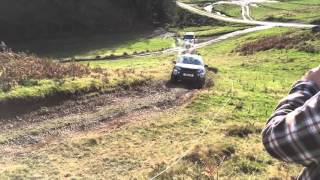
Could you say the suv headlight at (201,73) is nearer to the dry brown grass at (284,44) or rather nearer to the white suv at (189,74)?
the white suv at (189,74)

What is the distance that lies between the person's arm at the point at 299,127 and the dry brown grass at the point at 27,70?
19.3 meters

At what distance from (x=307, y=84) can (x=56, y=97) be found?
19.8m

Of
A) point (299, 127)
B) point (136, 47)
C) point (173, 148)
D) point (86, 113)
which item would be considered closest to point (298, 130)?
point (299, 127)

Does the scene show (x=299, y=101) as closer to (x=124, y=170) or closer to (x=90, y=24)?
(x=124, y=170)

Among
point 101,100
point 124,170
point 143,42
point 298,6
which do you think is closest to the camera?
point 124,170

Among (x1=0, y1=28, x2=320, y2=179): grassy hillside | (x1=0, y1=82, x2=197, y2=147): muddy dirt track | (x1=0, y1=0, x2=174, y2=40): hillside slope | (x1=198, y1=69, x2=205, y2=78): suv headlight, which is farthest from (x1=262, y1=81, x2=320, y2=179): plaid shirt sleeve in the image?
(x1=0, y1=0, x2=174, y2=40): hillside slope

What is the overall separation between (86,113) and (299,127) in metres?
19.0

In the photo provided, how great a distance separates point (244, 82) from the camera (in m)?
35.3

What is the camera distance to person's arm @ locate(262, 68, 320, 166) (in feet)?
8.96

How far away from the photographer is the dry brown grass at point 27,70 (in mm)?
22672

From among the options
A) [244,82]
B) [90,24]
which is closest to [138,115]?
[244,82]

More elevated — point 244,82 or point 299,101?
point 299,101

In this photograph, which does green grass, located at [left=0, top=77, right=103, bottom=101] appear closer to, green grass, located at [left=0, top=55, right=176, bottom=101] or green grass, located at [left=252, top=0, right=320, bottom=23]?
green grass, located at [left=0, top=55, right=176, bottom=101]

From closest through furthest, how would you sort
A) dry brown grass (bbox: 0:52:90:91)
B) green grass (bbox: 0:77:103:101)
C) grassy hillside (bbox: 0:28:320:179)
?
grassy hillside (bbox: 0:28:320:179) → green grass (bbox: 0:77:103:101) → dry brown grass (bbox: 0:52:90:91)
